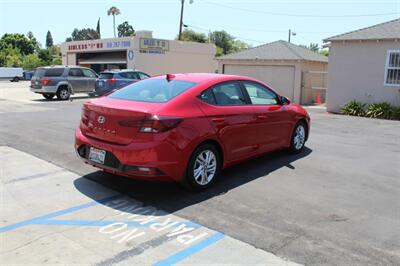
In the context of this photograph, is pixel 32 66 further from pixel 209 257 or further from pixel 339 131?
pixel 209 257

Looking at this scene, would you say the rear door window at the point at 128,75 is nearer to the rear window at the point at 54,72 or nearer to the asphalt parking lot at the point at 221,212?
the rear window at the point at 54,72

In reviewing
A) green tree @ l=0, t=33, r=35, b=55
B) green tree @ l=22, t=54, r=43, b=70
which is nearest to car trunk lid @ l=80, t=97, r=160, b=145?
green tree @ l=22, t=54, r=43, b=70

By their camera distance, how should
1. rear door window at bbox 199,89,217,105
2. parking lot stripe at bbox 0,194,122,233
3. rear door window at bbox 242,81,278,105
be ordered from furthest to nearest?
rear door window at bbox 242,81,278,105
rear door window at bbox 199,89,217,105
parking lot stripe at bbox 0,194,122,233

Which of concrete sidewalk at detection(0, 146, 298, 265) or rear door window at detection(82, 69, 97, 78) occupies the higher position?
rear door window at detection(82, 69, 97, 78)

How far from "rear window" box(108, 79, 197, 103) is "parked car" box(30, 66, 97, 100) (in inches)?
638

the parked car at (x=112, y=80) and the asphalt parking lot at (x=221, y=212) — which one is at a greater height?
the parked car at (x=112, y=80)

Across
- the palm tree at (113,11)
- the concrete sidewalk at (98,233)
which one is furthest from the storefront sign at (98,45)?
the palm tree at (113,11)

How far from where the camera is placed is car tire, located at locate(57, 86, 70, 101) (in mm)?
21156

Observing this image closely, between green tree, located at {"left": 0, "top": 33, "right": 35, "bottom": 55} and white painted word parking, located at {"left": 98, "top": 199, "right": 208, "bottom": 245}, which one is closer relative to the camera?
white painted word parking, located at {"left": 98, "top": 199, "right": 208, "bottom": 245}

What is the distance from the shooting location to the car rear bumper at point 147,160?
4.86m

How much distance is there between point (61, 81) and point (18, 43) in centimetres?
7363

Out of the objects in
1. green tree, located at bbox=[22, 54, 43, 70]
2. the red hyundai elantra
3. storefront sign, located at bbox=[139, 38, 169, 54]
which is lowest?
the red hyundai elantra

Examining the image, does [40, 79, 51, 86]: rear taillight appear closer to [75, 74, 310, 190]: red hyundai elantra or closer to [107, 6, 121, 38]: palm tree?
[75, 74, 310, 190]: red hyundai elantra

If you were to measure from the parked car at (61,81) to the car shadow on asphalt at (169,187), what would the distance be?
52.9 feet
